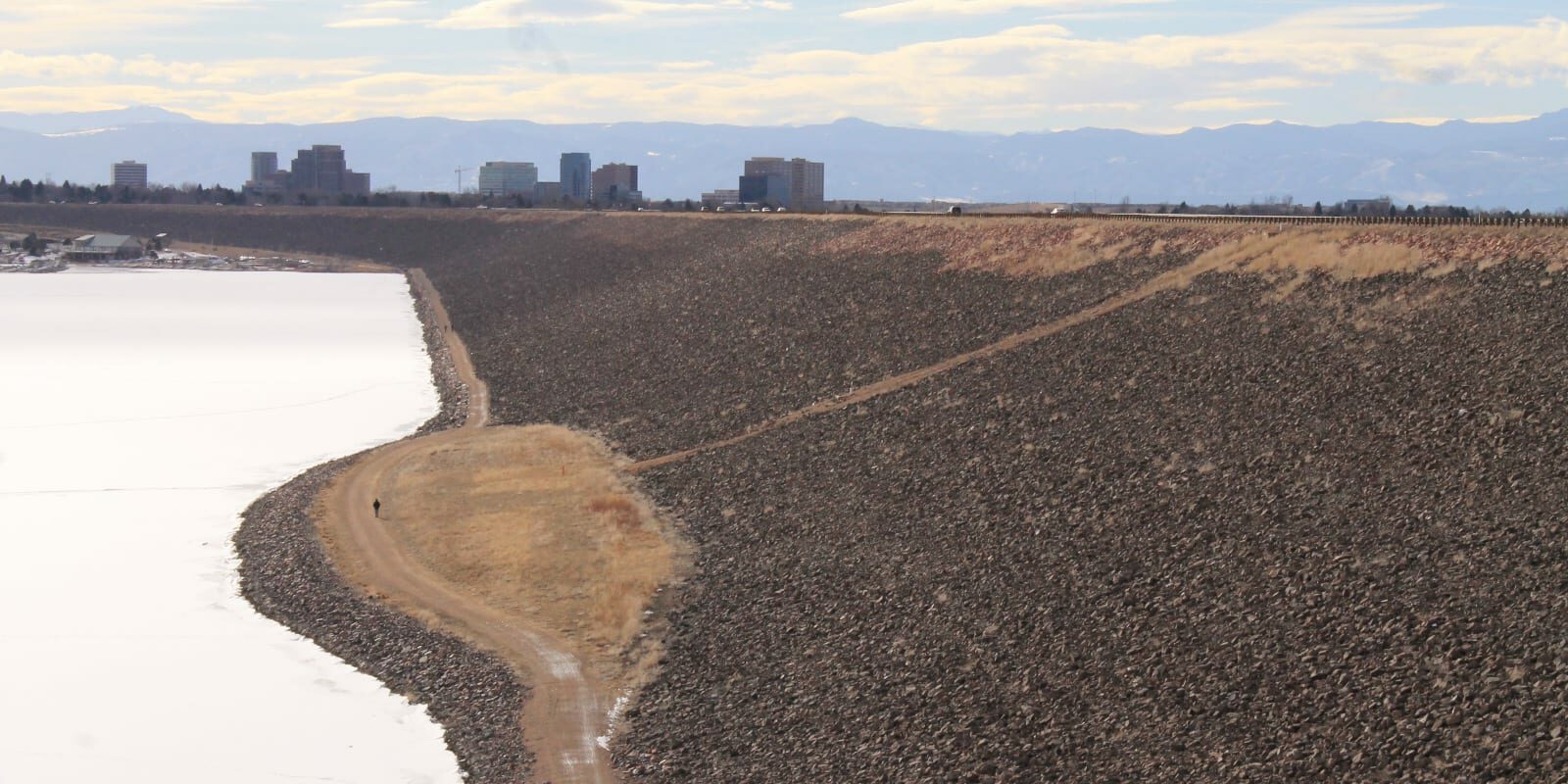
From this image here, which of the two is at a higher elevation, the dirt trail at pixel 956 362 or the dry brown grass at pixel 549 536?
the dirt trail at pixel 956 362

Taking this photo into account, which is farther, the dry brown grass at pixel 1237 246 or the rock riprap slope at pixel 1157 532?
the dry brown grass at pixel 1237 246

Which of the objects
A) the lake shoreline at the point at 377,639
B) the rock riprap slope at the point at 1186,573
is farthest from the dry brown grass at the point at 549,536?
the lake shoreline at the point at 377,639

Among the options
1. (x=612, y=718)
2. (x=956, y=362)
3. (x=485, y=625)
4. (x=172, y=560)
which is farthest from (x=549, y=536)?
(x=956, y=362)

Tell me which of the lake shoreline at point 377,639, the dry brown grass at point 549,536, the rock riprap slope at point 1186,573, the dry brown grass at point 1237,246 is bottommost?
the lake shoreline at point 377,639

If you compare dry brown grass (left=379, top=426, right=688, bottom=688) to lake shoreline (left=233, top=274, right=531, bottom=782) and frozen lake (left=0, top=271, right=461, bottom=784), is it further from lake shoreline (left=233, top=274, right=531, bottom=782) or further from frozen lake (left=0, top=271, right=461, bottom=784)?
frozen lake (left=0, top=271, right=461, bottom=784)

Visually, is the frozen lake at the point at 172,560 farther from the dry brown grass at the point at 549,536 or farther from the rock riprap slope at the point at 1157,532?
the rock riprap slope at the point at 1157,532

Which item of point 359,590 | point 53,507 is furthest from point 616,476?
point 53,507

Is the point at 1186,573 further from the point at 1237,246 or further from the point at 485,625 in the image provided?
the point at 1237,246
